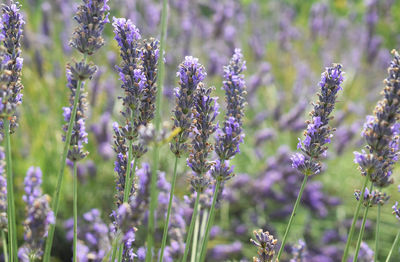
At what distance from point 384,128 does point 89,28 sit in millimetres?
962

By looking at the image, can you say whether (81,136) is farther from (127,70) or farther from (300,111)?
(300,111)

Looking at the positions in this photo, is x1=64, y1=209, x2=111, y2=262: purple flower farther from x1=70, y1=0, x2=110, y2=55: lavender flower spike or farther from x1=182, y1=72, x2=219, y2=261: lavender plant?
x1=70, y1=0, x2=110, y2=55: lavender flower spike

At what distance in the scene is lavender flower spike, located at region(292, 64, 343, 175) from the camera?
59.2 inches

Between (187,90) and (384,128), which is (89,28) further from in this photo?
(384,128)

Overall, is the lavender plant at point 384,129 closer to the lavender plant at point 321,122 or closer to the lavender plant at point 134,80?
the lavender plant at point 321,122

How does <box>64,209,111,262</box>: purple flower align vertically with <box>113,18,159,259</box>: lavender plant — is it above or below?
below

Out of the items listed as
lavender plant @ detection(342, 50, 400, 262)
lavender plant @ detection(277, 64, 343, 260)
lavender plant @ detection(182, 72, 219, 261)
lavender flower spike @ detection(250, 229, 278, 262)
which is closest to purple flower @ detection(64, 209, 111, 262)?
lavender plant @ detection(182, 72, 219, 261)

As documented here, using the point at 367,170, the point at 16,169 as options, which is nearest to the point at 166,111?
the point at 16,169

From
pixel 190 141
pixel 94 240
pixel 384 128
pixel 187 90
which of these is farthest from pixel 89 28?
pixel 94 240

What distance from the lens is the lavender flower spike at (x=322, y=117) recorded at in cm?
150

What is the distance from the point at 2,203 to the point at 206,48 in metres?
4.43

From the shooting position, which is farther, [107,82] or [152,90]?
[107,82]

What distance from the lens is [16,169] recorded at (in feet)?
12.2

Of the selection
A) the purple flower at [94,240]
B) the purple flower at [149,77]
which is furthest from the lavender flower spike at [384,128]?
the purple flower at [94,240]
